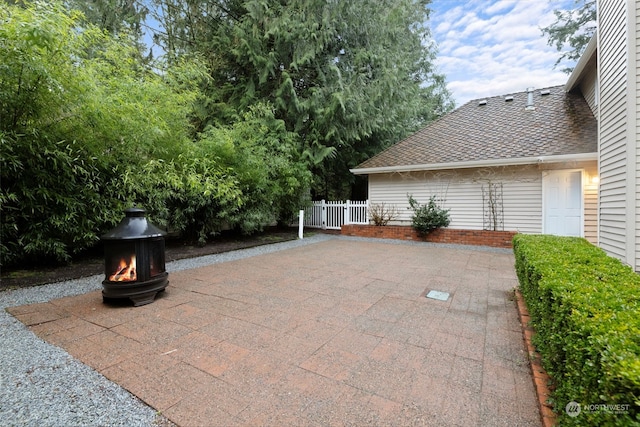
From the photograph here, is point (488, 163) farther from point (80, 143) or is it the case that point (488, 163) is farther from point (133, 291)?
point (80, 143)

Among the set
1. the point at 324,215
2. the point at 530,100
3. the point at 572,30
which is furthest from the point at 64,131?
the point at 572,30

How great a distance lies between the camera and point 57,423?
1.47m

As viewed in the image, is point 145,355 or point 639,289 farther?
point 145,355

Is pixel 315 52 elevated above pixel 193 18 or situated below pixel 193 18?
below

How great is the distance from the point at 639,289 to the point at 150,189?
5.76 metres

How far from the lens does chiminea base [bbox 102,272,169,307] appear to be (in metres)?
3.01

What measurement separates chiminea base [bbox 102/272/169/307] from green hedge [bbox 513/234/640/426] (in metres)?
3.48

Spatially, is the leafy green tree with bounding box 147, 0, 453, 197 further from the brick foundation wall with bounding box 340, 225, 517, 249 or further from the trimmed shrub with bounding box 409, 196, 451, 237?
the trimmed shrub with bounding box 409, 196, 451, 237

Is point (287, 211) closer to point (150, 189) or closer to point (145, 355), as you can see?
point (150, 189)

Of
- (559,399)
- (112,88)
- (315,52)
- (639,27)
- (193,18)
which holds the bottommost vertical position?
(559,399)

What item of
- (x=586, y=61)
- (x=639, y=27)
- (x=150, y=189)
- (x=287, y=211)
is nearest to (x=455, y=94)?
(x=586, y=61)

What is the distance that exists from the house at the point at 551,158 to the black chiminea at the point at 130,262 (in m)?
5.77

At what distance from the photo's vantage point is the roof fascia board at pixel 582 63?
5637 millimetres

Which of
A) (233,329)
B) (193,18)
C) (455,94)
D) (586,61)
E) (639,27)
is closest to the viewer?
(233,329)
